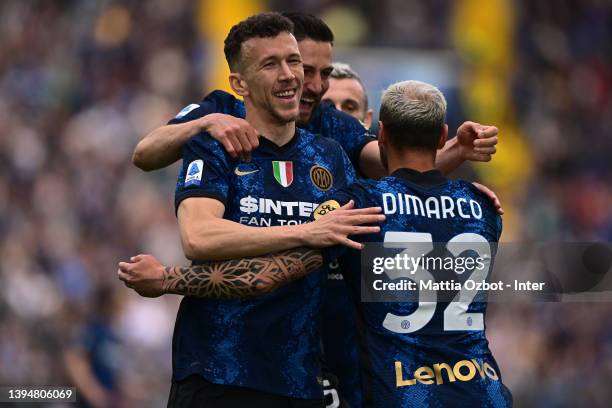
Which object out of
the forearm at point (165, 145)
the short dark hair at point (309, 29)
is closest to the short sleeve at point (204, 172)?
the forearm at point (165, 145)

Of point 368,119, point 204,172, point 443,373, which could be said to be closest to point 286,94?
point 204,172

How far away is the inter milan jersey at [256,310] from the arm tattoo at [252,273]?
0.55ft

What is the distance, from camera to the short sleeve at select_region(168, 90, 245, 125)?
6133 millimetres

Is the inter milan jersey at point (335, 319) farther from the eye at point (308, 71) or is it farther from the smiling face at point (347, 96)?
the smiling face at point (347, 96)

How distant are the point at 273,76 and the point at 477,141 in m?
1.03

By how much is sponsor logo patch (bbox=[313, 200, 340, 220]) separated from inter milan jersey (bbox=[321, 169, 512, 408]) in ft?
0.09

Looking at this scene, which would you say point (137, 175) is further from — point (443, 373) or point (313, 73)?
point (443, 373)

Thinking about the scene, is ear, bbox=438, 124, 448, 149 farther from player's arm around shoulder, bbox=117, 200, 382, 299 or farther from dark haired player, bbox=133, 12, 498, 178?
player's arm around shoulder, bbox=117, 200, 382, 299

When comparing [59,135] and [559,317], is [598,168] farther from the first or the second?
[59,135]

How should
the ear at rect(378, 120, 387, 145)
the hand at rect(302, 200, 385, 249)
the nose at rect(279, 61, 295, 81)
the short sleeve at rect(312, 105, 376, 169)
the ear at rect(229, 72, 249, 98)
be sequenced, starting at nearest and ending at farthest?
the hand at rect(302, 200, 385, 249)
the ear at rect(378, 120, 387, 145)
the nose at rect(279, 61, 295, 81)
the ear at rect(229, 72, 249, 98)
the short sleeve at rect(312, 105, 376, 169)

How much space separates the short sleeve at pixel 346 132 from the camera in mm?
6816

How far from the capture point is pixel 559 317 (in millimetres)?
14977

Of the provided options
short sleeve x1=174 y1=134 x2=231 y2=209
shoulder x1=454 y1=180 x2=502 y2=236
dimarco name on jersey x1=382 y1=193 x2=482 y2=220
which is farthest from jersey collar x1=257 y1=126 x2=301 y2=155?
shoulder x1=454 y1=180 x2=502 y2=236

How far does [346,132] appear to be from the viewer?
6871mm
